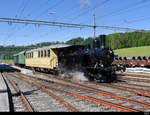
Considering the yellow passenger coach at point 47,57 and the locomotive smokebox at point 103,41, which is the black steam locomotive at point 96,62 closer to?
the locomotive smokebox at point 103,41

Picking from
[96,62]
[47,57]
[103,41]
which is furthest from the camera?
[47,57]

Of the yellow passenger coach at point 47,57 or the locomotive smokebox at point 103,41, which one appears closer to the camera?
the locomotive smokebox at point 103,41

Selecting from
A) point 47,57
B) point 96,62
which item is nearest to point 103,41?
point 96,62

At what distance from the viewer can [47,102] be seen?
22.8 feet

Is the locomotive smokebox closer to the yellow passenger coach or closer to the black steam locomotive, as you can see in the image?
the black steam locomotive

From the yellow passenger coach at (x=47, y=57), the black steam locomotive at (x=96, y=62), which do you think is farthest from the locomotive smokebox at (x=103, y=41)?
the yellow passenger coach at (x=47, y=57)

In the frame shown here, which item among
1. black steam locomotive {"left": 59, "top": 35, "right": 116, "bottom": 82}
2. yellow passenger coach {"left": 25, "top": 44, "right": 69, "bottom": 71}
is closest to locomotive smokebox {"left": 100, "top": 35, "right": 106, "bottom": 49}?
black steam locomotive {"left": 59, "top": 35, "right": 116, "bottom": 82}

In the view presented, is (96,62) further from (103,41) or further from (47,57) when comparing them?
(47,57)

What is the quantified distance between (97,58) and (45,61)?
706 cm

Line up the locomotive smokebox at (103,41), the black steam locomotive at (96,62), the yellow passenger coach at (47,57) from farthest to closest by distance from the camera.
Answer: the yellow passenger coach at (47,57), the locomotive smokebox at (103,41), the black steam locomotive at (96,62)

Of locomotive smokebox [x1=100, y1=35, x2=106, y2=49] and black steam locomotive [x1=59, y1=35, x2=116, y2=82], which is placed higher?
locomotive smokebox [x1=100, y1=35, x2=106, y2=49]

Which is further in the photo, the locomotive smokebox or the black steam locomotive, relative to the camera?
the locomotive smokebox

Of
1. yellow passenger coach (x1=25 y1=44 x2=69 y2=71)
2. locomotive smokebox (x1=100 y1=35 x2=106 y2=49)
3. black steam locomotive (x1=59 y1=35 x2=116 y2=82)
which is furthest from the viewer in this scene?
yellow passenger coach (x1=25 y1=44 x2=69 y2=71)

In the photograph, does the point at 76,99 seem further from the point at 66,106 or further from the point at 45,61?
the point at 45,61
